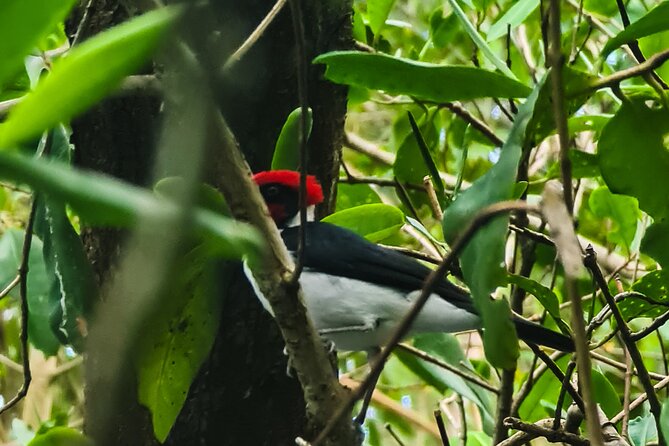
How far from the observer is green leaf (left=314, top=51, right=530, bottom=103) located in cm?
99

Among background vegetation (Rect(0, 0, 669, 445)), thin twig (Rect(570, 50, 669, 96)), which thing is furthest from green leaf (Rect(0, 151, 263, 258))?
thin twig (Rect(570, 50, 669, 96))

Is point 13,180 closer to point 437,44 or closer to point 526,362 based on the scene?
point 437,44

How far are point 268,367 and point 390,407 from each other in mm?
1346

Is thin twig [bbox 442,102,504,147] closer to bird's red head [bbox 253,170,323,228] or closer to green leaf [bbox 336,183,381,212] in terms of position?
→ green leaf [bbox 336,183,381,212]

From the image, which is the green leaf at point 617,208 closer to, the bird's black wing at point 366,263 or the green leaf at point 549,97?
the bird's black wing at point 366,263

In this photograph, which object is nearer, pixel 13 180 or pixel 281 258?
pixel 13 180

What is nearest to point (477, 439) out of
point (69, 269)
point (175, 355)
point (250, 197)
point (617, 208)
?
point (617, 208)

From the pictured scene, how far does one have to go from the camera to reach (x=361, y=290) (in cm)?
175

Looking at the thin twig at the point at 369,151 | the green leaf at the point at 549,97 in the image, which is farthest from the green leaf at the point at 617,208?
the thin twig at the point at 369,151

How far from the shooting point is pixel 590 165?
1371 millimetres

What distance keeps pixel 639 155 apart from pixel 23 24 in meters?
0.78

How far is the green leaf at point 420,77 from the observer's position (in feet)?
3.25

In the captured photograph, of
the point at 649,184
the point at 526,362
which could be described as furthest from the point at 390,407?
the point at 649,184

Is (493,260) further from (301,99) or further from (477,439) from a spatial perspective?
(477,439)
